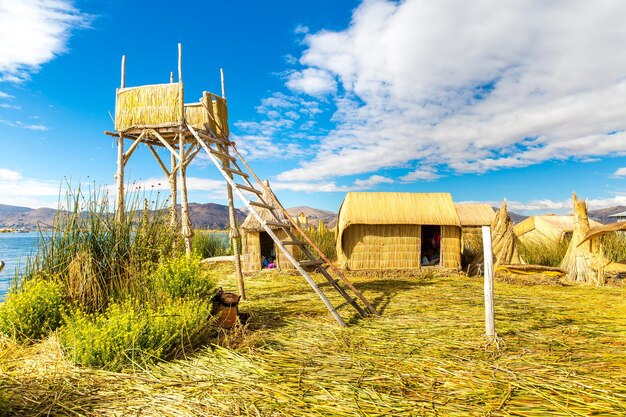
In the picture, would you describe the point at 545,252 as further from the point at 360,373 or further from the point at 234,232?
the point at 360,373

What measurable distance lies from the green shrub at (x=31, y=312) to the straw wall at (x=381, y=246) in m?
9.12

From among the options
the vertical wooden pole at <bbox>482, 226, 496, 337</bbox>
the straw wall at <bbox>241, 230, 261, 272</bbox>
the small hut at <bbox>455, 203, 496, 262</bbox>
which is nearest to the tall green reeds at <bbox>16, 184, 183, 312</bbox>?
the vertical wooden pole at <bbox>482, 226, 496, 337</bbox>

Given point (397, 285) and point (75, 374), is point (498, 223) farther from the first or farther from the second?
point (75, 374)

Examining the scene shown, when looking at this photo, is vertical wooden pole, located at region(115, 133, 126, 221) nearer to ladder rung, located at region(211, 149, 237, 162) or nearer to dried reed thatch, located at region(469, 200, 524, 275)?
ladder rung, located at region(211, 149, 237, 162)

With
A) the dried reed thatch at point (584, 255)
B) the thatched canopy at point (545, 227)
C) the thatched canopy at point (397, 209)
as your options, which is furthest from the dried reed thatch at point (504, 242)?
the thatched canopy at point (545, 227)

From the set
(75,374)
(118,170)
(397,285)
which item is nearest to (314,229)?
(397,285)

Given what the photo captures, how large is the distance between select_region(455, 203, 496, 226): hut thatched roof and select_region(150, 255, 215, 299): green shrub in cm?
1201

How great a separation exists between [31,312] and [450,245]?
1184 cm

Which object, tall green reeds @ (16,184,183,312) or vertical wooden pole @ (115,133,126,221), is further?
vertical wooden pole @ (115,133,126,221)

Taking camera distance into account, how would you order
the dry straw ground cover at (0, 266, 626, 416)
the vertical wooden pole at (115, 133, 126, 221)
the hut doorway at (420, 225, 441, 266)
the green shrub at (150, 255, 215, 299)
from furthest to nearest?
the hut doorway at (420, 225, 441, 266)
the vertical wooden pole at (115, 133, 126, 221)
the green shrub at (150, 255, 215, 299)
the dry straw ground cover at (0, 266, 626, 416)

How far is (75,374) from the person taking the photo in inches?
175

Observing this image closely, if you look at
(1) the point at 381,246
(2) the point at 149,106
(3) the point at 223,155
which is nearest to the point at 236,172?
(3) the point at 223,155

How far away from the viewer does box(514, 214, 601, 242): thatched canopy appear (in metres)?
17.4

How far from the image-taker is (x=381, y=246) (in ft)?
44.7
